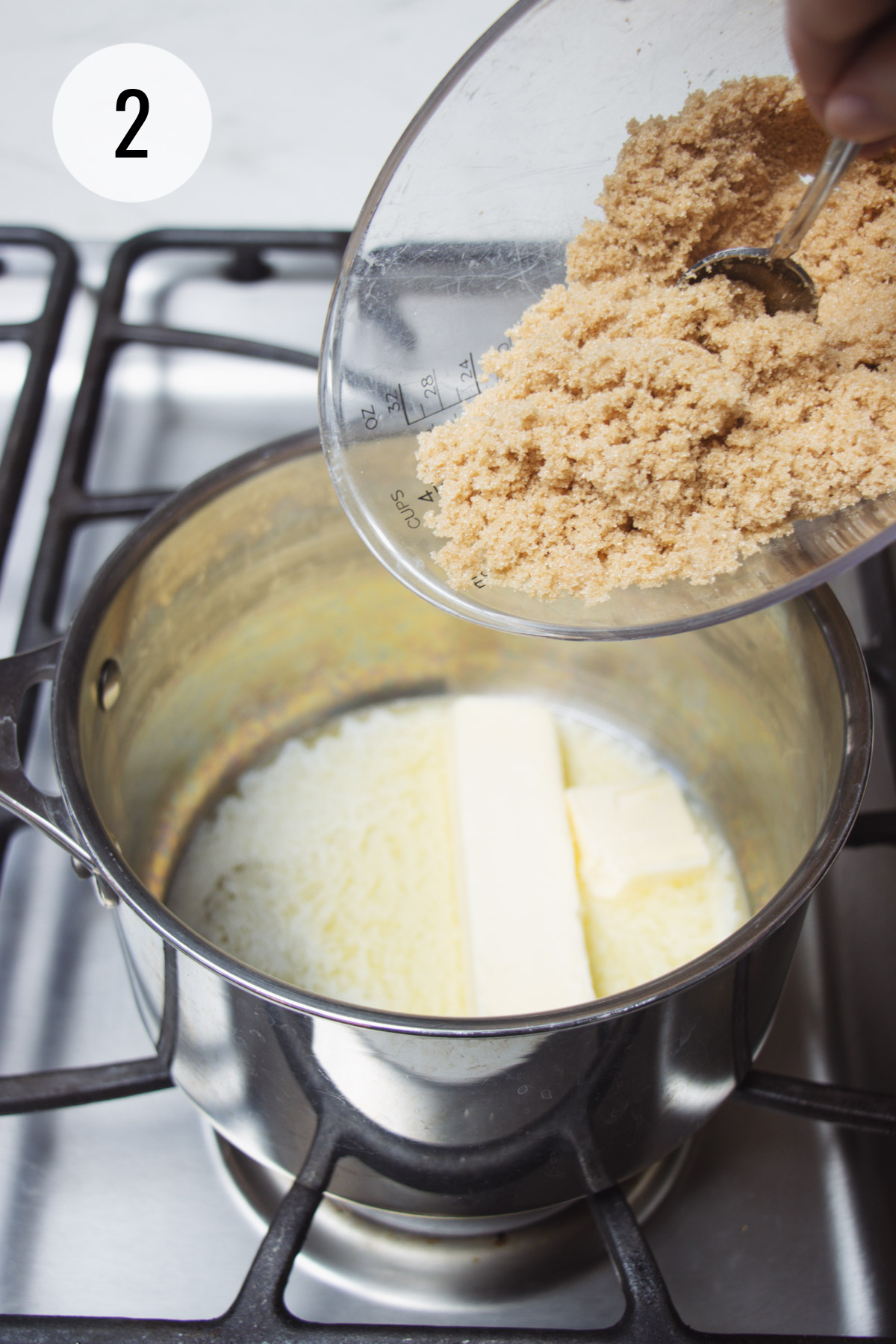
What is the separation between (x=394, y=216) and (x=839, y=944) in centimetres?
51

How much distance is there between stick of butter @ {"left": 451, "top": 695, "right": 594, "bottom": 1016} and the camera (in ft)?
2.11

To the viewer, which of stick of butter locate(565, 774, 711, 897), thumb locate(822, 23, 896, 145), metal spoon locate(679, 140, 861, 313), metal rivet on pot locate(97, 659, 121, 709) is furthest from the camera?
stick of butter locate(565, 774, 711, 897)

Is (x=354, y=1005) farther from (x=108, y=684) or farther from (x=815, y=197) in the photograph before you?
(x=815, y=197)

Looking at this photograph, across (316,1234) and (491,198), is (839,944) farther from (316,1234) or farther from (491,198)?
(491,198)

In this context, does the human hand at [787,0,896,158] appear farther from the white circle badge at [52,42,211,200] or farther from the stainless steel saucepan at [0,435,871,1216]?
the white circle badge at [52,42,211,200]

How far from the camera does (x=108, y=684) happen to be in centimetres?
60

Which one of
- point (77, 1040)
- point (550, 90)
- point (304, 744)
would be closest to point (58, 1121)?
point (77, 1040)

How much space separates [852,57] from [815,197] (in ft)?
0.17

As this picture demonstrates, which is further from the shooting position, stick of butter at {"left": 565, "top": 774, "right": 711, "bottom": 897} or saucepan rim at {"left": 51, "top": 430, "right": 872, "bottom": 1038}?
stick of butter at {"left": 565, "top": 774, "right": 711, "bottom": 897}

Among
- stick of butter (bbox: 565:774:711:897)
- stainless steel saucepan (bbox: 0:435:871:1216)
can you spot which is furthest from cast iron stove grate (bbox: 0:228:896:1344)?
stick of butter (bbox: 565:774:711:897)

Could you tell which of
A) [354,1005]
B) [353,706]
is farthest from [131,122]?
[354,1005]

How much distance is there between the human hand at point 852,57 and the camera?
0.38 meters

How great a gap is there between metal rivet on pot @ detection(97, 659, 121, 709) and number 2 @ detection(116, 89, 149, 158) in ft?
1.91

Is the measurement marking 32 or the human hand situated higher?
the human hand
